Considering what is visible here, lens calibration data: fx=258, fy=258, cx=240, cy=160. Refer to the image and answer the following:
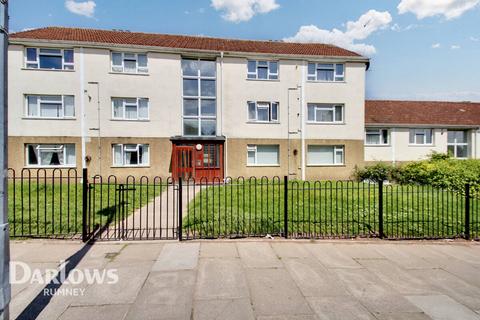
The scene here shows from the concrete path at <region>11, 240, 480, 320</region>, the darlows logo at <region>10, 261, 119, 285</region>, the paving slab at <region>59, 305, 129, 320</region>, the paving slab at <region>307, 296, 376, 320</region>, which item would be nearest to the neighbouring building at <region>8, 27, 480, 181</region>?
the concrete path at <region>11, 240, 480, 320</region>

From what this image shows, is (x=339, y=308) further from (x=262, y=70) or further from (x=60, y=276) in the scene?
(x=262, y=70)

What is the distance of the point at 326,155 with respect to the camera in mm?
18453

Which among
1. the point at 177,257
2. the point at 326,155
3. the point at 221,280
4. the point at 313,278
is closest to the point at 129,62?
the point at 326,155

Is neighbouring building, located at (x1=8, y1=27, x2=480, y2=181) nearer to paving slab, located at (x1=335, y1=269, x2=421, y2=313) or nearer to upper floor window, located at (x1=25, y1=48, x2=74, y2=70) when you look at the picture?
upper floor window, located at (x1=25, y1=48, x2=74, y2=70)

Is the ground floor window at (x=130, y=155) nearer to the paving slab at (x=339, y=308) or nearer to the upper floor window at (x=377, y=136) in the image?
the paving slab at (x=339, y=308)

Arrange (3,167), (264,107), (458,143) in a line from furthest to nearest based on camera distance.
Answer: (458,143) → (264,107) → (3,167)

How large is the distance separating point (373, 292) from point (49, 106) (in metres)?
Result: 18.9

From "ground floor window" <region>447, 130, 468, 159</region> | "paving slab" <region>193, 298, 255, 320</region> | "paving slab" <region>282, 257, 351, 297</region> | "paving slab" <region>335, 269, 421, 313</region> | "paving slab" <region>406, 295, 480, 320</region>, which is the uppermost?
"ground floor window" <region>447, 130, 468, 159</region>

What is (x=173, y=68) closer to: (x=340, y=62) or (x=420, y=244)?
(x=340, y=62)

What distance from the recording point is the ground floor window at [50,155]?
15.5 m

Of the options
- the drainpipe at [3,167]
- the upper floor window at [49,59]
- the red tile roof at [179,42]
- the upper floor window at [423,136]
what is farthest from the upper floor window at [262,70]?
the drainpipe at [3,167]

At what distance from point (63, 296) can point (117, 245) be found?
6.15 ft

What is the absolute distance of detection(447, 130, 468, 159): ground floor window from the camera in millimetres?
21172

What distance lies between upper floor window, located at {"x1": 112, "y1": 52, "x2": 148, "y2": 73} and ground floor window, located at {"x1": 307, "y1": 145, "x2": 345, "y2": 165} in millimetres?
12479
